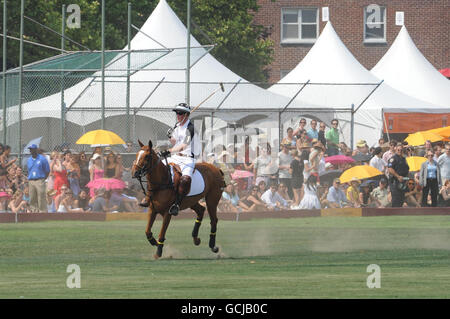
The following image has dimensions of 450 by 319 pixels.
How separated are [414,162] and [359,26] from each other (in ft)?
117

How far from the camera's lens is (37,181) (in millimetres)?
28391

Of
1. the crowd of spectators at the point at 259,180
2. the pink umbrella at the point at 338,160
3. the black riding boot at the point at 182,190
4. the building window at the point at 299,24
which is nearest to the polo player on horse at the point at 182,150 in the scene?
the black riding boot at the point at 182,190

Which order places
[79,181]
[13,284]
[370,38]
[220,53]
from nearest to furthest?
[13,284] → [79,181] → [220,53] → [370,38]

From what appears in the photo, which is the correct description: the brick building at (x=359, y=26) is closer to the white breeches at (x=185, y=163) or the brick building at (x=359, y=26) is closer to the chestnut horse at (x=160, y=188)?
the chestnut horse at (x=160, y=188)

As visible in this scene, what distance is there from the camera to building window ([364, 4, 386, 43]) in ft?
217

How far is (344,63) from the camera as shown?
1655 inches

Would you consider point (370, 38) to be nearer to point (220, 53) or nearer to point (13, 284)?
point (220, 53)

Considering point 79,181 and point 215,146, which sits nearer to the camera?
point 79,181

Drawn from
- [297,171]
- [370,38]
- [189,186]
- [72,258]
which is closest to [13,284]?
[72,258]

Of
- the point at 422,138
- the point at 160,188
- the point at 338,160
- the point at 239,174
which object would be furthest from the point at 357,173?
the point at 160,188

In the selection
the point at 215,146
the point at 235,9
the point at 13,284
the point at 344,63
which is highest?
the point at 235,9

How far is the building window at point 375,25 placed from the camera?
6606 cm

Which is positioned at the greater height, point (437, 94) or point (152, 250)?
point (437, 94)

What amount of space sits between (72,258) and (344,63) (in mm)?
24420
